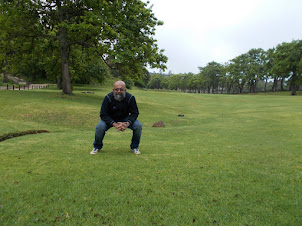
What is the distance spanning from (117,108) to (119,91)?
53 cm

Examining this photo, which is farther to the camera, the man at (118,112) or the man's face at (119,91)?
the man at (118,112)

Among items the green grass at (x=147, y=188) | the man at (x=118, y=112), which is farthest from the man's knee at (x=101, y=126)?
the green grass at (x=147, y=188)

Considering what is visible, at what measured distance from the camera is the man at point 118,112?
17.6 feet

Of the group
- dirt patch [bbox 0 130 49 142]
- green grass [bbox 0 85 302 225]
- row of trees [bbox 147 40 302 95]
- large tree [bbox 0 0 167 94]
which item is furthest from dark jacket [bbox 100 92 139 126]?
row of trees [bbox 147 40 302 95]

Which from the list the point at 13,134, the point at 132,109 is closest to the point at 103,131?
the point at 132,109

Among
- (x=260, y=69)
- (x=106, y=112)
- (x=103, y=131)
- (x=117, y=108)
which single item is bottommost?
(x=103, y=131)

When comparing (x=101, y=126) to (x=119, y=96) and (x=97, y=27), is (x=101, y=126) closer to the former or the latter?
(x=119, y=96)

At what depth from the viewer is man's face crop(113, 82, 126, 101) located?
5266mm

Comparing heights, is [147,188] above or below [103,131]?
below

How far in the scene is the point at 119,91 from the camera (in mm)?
5293

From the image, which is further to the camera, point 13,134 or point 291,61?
point 291,61

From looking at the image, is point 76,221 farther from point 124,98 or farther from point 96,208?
point 124,98

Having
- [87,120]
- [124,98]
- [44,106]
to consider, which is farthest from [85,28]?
[124,98]

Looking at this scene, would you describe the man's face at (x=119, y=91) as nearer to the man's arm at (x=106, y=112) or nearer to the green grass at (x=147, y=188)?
the man's arm at (x=106, y=112)
